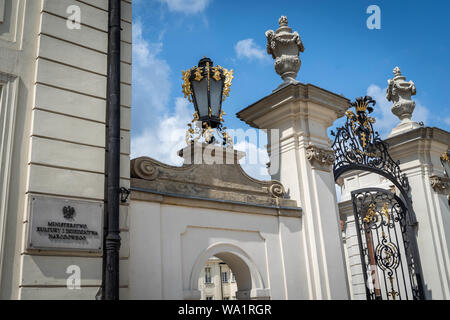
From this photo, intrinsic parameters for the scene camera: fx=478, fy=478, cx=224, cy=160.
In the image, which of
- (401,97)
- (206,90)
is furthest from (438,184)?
(206,90)

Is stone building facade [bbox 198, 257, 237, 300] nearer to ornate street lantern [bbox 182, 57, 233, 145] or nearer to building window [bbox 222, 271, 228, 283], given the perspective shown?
building window [bbox 222, 271, 228, 283]

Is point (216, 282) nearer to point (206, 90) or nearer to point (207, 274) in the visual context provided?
point (207, 274)

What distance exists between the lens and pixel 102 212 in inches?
208

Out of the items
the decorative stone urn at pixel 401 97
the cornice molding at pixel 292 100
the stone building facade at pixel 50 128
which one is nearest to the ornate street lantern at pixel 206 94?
the cornice molding at pixel 292 100

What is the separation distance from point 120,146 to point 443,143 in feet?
28.5

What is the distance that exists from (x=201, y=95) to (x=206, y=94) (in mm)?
89

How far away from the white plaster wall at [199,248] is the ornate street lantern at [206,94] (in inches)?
59.2

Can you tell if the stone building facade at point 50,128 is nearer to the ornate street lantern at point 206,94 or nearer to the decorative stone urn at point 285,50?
the ornate street lantern at point 206,94

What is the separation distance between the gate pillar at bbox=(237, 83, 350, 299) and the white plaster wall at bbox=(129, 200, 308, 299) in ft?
0.93

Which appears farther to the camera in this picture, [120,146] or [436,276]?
[436,276]

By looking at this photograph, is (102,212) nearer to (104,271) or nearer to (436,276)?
(104,271)
